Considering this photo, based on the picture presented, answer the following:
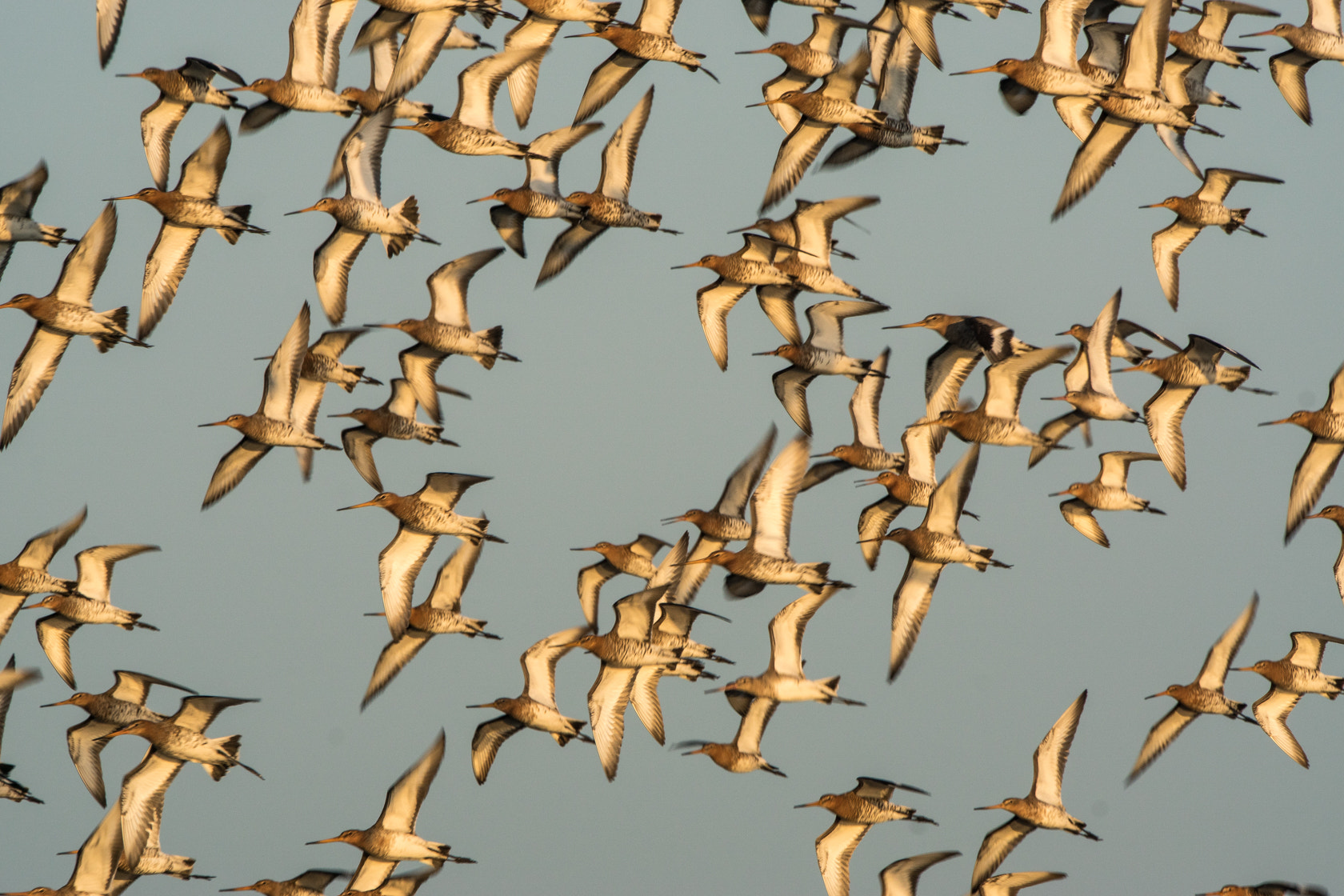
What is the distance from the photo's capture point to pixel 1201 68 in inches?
1144

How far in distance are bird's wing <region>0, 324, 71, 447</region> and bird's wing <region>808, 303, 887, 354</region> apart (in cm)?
1077

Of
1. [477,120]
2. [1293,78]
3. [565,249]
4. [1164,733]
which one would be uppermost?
[1293,78]

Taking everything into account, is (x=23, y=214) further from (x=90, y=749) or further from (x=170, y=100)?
(x=90, y=749)

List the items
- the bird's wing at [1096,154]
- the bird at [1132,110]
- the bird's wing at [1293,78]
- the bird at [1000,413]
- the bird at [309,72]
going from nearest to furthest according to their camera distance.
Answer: the bird at [1132,110]
the bird's wing at [1096,154]
the bird at [1000,413]
the bird at [309,72]
the bird's wing at [1293,78]

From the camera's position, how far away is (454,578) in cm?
2742

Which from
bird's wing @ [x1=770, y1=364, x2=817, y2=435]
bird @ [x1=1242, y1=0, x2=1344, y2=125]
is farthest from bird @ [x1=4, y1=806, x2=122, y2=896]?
bird @ [x1=1242, y1=0, x2=1344, y2=125]

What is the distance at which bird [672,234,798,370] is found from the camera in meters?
26.5

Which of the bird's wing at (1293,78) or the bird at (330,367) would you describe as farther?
the bird's wing at (1293,78)

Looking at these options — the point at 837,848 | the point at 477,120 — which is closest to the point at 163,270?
the point at 477,120

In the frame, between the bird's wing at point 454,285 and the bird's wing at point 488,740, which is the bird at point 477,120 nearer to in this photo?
the bird's wing at point 454,285

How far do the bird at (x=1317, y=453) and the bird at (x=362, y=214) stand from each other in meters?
12.7

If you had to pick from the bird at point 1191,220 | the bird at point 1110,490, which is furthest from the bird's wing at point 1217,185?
the bird at point 1110,490

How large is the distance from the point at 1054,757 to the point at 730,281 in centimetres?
814

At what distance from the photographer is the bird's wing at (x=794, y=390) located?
2736 centimetres
